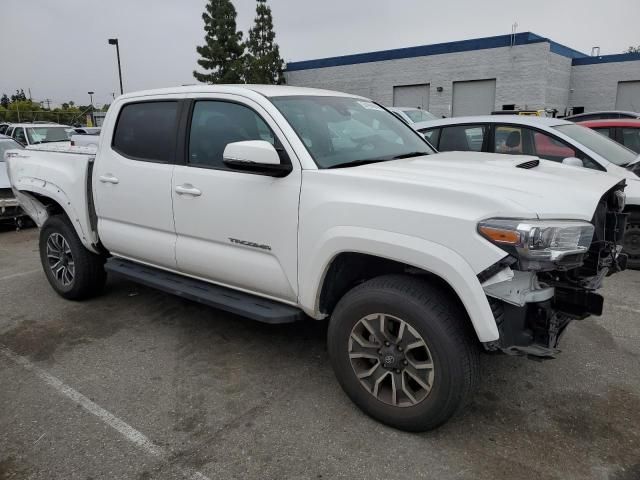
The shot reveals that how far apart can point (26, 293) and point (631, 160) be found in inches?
277

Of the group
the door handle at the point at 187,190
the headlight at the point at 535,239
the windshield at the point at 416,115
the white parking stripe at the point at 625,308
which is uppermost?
the windshield at the point at 416,115

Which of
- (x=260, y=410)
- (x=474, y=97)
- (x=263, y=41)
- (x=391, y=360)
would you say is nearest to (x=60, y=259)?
(x=260, y=410)

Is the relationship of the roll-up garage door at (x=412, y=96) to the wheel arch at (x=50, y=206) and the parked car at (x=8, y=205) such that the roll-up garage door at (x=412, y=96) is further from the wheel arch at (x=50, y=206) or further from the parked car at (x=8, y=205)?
the wheel arch at (x=50, y=206)

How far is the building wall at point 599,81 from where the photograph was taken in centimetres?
2625

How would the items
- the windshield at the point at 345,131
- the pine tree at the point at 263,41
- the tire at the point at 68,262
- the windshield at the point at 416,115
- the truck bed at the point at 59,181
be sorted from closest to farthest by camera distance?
the windshield at the point at 345,131
the truck bed at the point at 59,181
the tire at the point at 68,262
the windshield at the point at 416,115
the pine tree at the point at 263,41

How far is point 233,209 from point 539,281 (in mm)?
1892

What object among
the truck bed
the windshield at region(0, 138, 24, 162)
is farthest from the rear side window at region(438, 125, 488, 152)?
the windshield at region(0, 138, 24, 162)

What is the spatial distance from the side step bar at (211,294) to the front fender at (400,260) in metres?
0.20

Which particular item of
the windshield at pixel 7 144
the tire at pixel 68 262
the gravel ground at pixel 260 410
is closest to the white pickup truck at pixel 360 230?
the gravel ground at pixel 260 410

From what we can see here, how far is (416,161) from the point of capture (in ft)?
11.0

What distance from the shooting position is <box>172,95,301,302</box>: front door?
124 inches

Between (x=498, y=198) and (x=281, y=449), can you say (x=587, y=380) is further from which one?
(x=281, y=449)

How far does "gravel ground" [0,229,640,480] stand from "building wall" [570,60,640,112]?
2691cm

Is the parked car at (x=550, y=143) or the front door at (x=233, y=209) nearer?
the front door at (x=233, y=209)
